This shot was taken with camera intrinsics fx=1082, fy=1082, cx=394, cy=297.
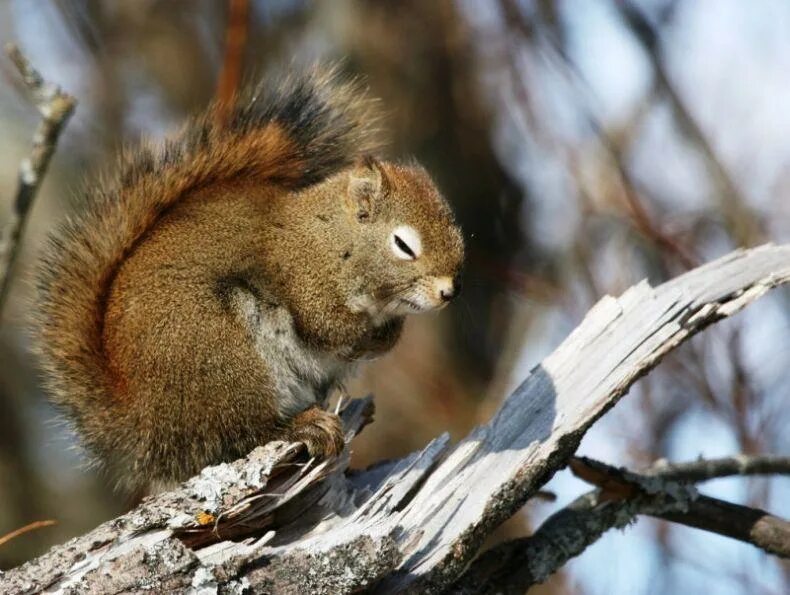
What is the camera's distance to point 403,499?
209 cm

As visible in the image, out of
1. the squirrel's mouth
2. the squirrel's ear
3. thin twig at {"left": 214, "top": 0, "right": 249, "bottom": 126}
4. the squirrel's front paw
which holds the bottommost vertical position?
the squirrel's front paw

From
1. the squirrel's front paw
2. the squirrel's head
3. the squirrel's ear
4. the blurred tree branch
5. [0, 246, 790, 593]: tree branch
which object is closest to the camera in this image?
[0, 246, 790, 593]: tree branch

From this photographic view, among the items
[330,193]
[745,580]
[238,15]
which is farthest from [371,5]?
[745,580]

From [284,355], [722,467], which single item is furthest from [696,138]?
[284,355]

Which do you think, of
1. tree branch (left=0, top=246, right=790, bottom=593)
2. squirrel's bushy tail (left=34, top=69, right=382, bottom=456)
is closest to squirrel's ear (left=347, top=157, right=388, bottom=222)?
squirrel's bushy tail (left=34, top=69, right=382, bottom=456)

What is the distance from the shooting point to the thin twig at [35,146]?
4.38ft

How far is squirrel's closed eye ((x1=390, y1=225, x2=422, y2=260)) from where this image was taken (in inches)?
97.1

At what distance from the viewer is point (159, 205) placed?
8.04 ft

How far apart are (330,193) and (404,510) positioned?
2.94 ft

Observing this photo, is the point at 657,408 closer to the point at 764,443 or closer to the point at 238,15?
the point at 764,443

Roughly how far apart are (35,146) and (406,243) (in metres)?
1.21

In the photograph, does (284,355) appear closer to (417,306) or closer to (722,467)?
(417,306)

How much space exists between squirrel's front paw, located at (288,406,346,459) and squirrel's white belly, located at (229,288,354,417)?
7cm

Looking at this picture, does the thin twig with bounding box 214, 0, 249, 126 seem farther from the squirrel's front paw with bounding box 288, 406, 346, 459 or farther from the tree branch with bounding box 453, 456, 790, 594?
the tree branch with bounding box 453, 456, 790, 594
